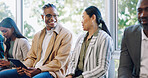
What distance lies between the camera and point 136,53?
1749mm

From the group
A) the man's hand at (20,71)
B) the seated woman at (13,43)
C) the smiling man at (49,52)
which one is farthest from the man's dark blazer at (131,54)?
the seated woman at (13,43)

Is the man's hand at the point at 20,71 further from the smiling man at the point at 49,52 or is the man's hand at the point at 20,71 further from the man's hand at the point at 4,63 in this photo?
the man's hand at the point at 4,63

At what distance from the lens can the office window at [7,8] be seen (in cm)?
445

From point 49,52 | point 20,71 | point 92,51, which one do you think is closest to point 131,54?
point 92,51

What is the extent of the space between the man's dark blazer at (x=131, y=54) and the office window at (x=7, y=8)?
3.12 m

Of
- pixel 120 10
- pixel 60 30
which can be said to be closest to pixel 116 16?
pixel 120 10

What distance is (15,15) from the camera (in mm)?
4406

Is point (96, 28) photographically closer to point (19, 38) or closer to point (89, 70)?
point (89, 70)

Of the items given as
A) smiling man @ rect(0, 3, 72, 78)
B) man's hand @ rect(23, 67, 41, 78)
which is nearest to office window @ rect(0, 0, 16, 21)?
smiling man @ rect(0, 3, 72, 78)

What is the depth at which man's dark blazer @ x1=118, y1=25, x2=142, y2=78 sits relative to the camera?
1752 mm

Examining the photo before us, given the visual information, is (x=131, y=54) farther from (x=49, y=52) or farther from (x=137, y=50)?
(x=49, y=52)

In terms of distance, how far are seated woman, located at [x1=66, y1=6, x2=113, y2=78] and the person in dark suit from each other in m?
0.44

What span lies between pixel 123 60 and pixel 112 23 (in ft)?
5.02

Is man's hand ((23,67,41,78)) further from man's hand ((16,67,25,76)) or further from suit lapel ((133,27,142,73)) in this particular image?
suit lapel ((133,27,142,73))
